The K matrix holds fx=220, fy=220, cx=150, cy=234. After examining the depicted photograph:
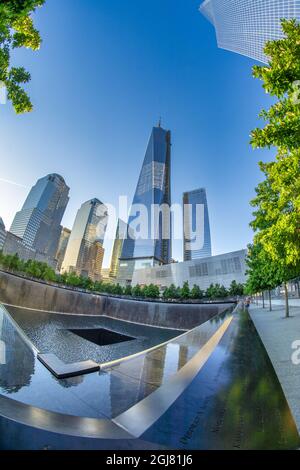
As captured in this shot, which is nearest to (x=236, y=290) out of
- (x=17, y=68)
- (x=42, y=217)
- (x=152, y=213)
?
(x=17, y=68)

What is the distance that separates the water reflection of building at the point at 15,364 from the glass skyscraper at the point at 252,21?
69117mm

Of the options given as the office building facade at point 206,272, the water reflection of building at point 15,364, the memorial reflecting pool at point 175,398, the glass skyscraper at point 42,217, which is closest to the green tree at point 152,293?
the office building facade at point 206,272

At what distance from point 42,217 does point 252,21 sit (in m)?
176

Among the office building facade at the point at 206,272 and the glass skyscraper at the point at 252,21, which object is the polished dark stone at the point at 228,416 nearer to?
the glass skyscraper at the point at 252,21

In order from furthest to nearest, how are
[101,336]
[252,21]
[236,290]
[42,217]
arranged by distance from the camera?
[42,217]
[236,290]
[252,21]
[101,336]

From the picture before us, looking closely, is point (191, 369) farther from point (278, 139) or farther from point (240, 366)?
point (278, 139)

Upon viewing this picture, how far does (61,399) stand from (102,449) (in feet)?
2.92

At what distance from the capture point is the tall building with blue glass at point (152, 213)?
150 metres

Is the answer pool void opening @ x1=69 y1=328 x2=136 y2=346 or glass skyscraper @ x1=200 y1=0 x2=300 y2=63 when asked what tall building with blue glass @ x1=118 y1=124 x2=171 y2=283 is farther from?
pool void opening @ x1=69 y1=328 x2=136 y2=346

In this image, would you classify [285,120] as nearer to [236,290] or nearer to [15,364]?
[15,364]

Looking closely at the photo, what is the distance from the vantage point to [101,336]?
3027 cm

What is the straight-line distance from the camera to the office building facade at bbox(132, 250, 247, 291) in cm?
7962

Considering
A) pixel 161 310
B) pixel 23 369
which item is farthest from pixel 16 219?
pixel 23 369
